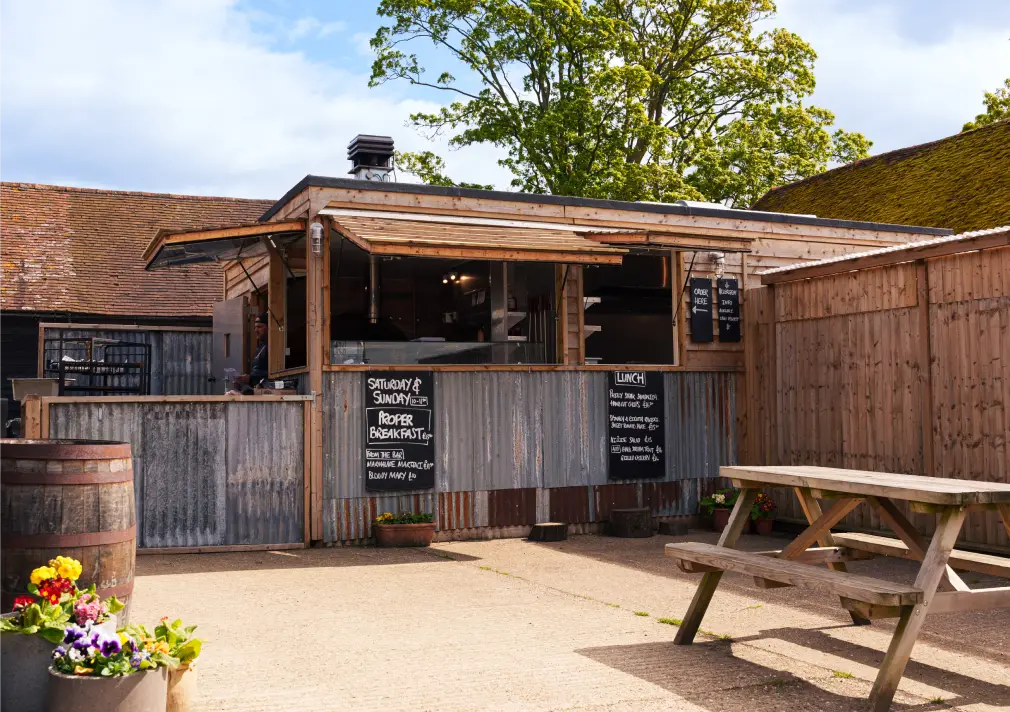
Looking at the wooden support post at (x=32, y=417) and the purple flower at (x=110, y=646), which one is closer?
the purple flower at (x=110, y=646)

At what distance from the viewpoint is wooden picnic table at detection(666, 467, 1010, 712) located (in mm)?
5074

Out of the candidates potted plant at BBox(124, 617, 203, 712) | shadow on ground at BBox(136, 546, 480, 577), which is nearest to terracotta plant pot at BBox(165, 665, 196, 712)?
potted plant at BBox(124, 617, 203, 712)

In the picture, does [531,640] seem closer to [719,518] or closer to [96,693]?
[96,693]

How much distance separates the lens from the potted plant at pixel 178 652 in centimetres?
436

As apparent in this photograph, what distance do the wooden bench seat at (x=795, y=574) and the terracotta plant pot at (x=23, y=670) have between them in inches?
141

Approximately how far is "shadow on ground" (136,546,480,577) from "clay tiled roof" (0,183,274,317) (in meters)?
9.77

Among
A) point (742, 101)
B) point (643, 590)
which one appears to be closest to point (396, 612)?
point (643, 590)

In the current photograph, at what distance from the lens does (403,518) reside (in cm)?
1077

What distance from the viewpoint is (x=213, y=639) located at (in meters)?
6.42

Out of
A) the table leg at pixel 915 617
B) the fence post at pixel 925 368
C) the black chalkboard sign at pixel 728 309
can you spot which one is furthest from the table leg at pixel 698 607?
the black chalkboard sign at pixel 728 309

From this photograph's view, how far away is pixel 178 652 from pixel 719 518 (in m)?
8.73

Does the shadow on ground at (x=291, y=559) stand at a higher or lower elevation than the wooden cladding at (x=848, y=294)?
lower

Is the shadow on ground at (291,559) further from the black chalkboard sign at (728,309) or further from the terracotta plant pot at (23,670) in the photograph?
the terracotta plant pot at (23,670)

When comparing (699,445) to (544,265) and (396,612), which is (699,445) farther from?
(396,612)
